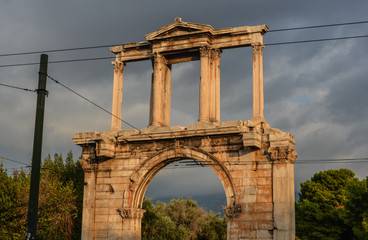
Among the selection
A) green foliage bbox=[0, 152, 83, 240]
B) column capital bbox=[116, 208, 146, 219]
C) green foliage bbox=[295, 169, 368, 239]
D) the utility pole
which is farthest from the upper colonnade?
green foliage bbox=[295, 169, 368, 239]

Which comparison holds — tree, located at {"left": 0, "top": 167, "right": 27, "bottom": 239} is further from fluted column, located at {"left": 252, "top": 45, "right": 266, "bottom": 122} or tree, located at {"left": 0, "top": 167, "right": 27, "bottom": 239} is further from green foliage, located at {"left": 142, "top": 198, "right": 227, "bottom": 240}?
fluted column, located at {"left": 252, "top": 45, "right": 266, "bottom": 122}

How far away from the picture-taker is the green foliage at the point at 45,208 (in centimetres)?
3309

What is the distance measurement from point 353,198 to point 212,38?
14.5 m

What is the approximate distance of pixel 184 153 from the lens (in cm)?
Answer: 2658

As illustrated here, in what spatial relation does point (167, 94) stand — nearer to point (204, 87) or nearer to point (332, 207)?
point (204, 87)

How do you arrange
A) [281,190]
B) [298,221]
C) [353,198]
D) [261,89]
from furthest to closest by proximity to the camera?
[298,221] < [353,198] < [261,89] < [281,190]

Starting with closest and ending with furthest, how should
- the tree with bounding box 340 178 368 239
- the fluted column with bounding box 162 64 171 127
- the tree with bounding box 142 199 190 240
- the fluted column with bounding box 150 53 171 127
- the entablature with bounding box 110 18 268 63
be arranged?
the entablature with bounding box 110 18 268 63
the fluted column with bounding box 150 53 171 127
the fluted column with bounding box 162 64 171 127
the tree with bounding box 340 178 368 239
the tree with bounding box 142 199 190 240

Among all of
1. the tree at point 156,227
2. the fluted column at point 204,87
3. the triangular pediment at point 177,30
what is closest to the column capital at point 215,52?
the fluted column at point 204,87

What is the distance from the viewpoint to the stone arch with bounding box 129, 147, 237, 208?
84.1 feet

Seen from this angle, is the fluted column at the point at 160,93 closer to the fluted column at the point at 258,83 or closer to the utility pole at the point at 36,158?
the fluted column at the point at 258,83

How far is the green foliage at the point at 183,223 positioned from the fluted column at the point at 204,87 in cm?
2241

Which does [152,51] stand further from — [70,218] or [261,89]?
[70,218]

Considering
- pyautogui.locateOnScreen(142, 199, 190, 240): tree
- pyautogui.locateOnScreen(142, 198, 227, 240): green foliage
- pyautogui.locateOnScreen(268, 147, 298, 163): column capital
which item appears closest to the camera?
pyautogui.locateOnScreen(268, 147, 298, 163): column capital

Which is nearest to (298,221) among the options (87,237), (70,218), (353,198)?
(353,198)
